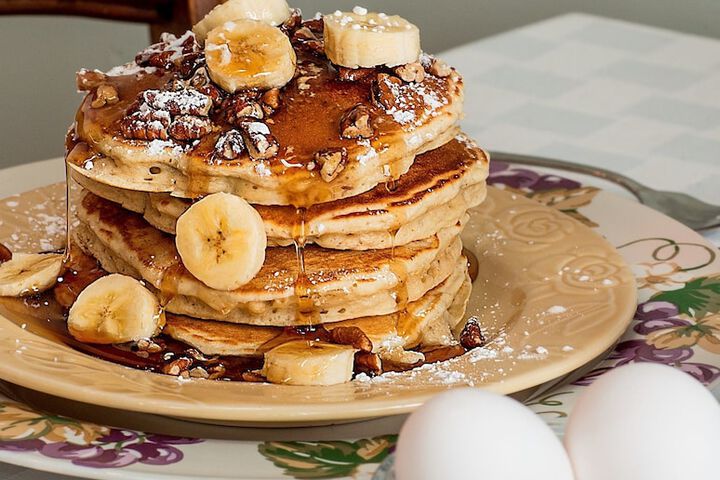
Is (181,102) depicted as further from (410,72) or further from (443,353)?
(443,353)

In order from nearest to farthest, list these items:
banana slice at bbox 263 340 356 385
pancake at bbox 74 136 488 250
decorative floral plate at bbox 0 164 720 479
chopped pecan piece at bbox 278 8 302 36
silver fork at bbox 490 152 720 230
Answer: decorative floral plate at bbox 0 164 720 479
banana slice at bbox 263 340 356 385
pancake at bbox 74 136 488 250
chopped pecan piece at bbox 278 8 302 36
silver fork at bbox 490 152 720 230

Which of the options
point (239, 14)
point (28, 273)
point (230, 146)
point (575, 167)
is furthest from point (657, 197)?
point (28, 273)

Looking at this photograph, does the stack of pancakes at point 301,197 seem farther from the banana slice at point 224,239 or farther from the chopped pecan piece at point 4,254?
the chopped pecan piece at point 4,254

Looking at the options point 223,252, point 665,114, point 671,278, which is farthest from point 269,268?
point 665,114

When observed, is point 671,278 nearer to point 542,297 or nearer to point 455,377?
point 542,297

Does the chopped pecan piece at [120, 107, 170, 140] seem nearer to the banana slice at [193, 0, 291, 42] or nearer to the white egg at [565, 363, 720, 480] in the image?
the banana slice at [193, 0, 291, 42]

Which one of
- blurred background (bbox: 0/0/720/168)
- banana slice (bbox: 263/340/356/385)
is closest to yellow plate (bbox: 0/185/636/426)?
banana slice (bbox: 263/340/356/385)

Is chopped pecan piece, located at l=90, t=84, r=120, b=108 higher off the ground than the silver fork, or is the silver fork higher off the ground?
chopped pecan piece, located at l=90, t=84, r=120, b=108
